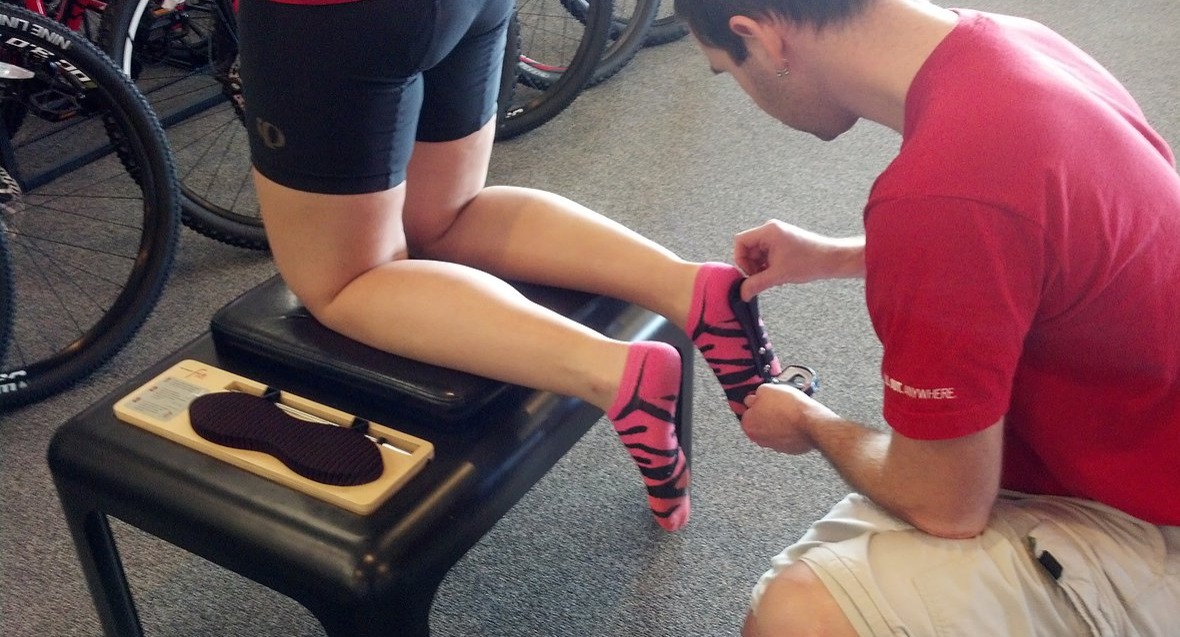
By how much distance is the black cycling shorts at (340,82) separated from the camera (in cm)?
103

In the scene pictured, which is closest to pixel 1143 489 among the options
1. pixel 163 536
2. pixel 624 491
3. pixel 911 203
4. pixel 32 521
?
pixel 911 203

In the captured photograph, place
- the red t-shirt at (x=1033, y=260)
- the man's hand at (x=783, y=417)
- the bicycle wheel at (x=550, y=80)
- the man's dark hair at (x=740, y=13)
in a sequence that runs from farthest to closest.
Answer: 1. the bicycle wheel at (x=550, y=80)
2. the man's hand at (x=783, y=417)
3. the man's dark hair at (x=740, y=13)
4. the red t-shirt at (x=1033, y=260)

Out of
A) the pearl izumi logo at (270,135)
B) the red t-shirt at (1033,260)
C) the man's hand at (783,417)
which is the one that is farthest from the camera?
the pearl izumi logo at (270,135)

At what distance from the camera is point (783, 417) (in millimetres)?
985

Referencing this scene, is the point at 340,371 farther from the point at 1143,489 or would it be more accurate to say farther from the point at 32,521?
the point at 1143,489

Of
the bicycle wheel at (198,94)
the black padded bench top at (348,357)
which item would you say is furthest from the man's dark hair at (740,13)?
the bicycle wheel at (198,94)

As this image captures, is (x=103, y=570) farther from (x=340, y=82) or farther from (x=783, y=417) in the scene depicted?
(x=783, y=417)

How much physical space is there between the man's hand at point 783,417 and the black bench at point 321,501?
0.24 meters

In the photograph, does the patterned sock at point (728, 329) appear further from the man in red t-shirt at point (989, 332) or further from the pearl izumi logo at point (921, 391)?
the pearl izumi logo at point (921, 391)

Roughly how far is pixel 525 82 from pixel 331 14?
1.52 m

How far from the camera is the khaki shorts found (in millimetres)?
854

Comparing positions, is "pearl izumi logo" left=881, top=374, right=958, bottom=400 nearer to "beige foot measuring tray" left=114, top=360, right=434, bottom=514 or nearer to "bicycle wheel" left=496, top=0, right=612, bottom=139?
"beige foot measuring tray" left=114, top=360, right=434, bottom=514

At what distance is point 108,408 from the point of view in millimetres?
1143

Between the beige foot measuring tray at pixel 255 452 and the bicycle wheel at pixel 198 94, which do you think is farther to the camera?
the bicycle wheel at pixel 198 94
